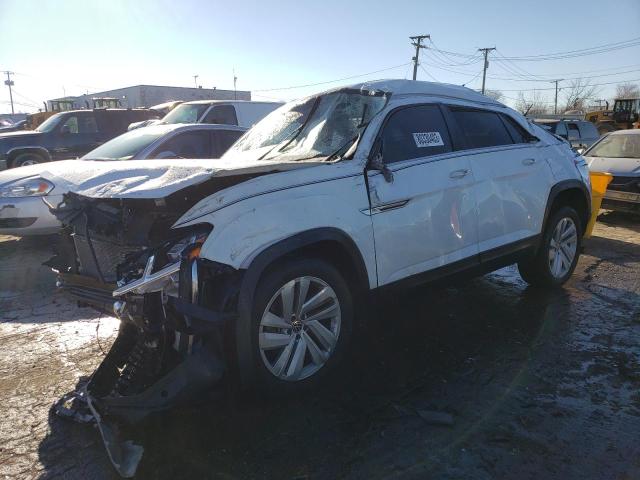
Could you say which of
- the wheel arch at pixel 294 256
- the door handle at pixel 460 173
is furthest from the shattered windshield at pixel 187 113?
the wheel arch at pixel 294 256

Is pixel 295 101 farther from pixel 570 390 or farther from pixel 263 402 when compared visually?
pixel 570 390

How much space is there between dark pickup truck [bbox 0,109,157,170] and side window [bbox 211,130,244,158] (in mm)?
6812

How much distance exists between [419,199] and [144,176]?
1.94 m

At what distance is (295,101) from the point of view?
475 cm

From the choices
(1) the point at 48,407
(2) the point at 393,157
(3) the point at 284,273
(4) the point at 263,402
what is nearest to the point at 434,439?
(4) the point at 263,402

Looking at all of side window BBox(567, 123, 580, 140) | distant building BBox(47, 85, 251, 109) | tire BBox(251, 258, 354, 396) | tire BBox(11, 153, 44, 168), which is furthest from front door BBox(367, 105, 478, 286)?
distant building BBox(47, 85, 251, 109)

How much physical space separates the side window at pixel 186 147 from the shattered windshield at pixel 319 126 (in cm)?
272

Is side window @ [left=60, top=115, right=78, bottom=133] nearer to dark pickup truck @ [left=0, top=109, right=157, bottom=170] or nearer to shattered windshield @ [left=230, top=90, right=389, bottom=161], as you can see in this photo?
dark pickup truck @ [left=0, top=109, right=157, bottom=170]

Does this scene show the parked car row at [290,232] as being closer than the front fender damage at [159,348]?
No

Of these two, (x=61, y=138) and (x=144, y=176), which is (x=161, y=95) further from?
(x=144, y=176)

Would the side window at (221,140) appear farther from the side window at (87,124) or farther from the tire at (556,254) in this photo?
the side window at (87,124)

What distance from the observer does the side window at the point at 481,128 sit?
14.3 feet

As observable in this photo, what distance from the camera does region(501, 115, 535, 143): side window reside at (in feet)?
15.8

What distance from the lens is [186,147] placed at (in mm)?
7293
